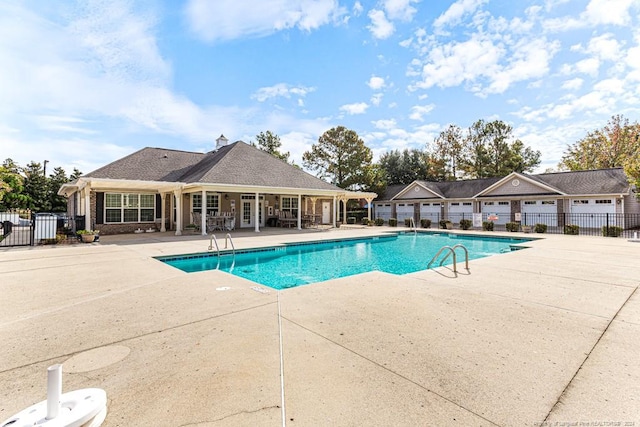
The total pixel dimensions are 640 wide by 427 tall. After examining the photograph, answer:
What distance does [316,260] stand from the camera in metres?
10.8

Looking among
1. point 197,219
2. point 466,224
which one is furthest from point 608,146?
point 197,219

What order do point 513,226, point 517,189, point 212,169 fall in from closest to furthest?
point 212,169 < point 513,226 < point 517,189

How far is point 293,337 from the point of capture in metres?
3.46

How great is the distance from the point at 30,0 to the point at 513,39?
16111 mm

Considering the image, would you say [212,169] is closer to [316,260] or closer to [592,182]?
[316,260]

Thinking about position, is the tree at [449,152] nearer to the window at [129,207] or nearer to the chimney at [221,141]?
the chimney at [221,141]

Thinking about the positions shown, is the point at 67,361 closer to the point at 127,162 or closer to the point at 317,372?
the point at 317,372

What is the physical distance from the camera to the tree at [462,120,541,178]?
3353cm

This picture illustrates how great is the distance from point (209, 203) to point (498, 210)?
21.7 m

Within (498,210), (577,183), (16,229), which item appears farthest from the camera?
(498,210)

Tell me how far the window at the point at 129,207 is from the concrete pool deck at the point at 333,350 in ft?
37.7

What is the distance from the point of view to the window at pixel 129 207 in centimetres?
1617

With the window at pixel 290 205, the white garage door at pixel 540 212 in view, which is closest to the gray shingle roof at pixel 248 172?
the window at pixel 290 205

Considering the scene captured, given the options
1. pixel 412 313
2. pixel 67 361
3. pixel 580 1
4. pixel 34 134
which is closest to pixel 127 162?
pixel 34 134
